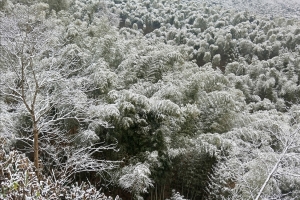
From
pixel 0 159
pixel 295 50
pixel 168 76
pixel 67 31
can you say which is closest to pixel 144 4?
pixel 295 50

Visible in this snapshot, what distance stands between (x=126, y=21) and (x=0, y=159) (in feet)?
75.4

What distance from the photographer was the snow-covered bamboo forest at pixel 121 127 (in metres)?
3.63

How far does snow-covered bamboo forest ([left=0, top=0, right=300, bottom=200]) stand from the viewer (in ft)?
11.9

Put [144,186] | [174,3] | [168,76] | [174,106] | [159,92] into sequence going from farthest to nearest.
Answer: [174,3]
[168,76]
[159,92]
[174,106]
[144,186]

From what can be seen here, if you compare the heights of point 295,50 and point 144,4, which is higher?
point 144,4

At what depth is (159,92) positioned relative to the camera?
6.60 meters

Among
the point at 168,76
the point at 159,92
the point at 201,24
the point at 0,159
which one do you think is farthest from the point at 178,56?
the point at 201,24

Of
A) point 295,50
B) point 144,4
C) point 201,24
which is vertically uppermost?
point 144,4

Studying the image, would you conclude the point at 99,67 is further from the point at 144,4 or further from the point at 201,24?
the point at 144,4

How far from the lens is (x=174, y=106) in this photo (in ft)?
18.8

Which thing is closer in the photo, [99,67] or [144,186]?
[144,186]

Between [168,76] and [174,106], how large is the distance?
1975 millimetres

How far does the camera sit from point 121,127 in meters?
5.69

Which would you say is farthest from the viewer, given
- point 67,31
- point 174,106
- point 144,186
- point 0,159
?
point 67,31
